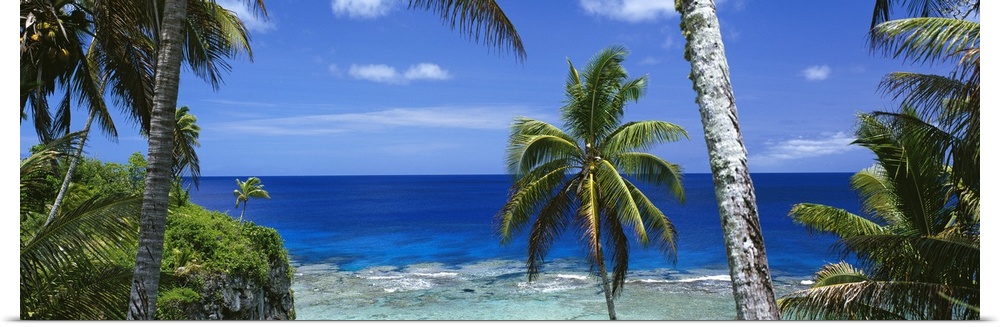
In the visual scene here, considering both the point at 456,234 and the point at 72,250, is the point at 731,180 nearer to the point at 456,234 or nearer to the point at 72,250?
the point at 72,250

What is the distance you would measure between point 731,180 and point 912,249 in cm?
368

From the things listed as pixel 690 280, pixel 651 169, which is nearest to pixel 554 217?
pixel 651 169

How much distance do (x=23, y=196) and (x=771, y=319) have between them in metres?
4.60

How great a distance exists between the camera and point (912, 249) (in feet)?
18.3

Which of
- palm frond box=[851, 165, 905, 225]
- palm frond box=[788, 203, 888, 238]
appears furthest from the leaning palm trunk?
palm frond box=[851, 165, 905, 225]

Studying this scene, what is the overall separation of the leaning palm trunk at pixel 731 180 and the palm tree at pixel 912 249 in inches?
88.2

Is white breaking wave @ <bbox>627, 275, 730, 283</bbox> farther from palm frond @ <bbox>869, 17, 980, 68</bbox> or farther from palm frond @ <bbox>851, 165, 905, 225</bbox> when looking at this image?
palm frond @ <bbox>869, 17, 980, 68</bbox>

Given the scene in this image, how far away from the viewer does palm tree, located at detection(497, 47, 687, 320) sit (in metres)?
9.54

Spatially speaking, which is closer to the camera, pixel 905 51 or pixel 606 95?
pixel 905 51

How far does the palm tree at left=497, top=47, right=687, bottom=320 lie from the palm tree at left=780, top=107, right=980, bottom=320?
3155mm

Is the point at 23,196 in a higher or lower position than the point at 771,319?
higher

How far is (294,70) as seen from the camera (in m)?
42.1

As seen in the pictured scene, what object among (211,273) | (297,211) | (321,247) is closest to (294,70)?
(321,247)

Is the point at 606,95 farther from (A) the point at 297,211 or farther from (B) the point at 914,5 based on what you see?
(A) the point at 297,211
